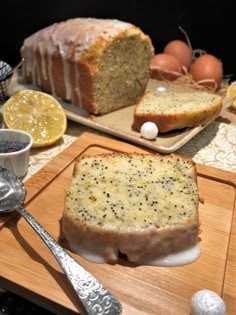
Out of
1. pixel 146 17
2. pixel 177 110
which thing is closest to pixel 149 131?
pixel 177 110

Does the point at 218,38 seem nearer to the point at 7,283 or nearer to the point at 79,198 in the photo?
the point at 79,198

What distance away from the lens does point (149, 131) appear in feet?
5.69

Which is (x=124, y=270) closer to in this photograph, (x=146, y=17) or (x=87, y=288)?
(x=87, y=288)

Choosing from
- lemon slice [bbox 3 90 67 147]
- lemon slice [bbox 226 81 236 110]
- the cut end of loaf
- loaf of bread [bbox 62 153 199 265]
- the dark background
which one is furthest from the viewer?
the dark background

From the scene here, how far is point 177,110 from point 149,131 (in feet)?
0.63

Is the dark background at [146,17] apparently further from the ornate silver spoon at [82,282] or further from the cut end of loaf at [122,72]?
the ornate silver spoon at [82,282]

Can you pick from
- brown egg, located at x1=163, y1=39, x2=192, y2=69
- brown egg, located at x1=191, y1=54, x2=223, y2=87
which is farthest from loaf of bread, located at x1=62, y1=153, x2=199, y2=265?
brown egg, located at x1=163, y1=39, x2=192, y2=69

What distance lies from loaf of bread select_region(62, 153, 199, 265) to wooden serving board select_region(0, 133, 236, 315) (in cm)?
5

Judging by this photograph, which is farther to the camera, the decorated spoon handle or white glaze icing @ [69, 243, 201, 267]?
white glaze icing @ [69, 243, 201, 267]

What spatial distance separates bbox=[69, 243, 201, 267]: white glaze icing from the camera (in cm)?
109

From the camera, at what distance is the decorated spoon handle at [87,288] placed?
0.92m

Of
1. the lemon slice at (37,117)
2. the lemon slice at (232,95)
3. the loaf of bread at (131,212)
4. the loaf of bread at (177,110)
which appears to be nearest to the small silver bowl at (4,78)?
the lemon slice at (37,117)

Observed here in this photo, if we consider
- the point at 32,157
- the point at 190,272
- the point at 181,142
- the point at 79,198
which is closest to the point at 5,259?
the point at 79,198

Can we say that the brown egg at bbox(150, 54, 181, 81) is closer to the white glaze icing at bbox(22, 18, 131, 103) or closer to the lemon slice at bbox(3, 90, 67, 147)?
the white glaze icing at bbox(22, 18, 131, 103)
